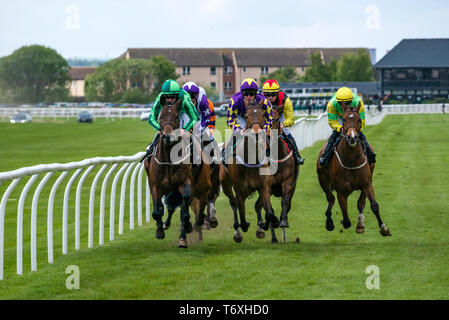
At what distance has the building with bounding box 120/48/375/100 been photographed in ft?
423

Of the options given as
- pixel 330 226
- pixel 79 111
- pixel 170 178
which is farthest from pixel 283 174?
pixel 79 111

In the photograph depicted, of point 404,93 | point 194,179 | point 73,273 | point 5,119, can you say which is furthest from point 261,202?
point 404,93

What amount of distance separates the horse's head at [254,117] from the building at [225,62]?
116229 mm

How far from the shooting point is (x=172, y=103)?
30.4 ft

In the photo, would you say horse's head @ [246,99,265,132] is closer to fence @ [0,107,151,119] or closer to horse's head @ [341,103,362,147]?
horse's head @ [341,103,362,147]

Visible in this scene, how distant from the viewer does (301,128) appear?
25.5m

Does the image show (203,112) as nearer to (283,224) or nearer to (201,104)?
(201,104)

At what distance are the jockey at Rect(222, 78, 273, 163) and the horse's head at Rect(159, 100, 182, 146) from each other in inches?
34.5

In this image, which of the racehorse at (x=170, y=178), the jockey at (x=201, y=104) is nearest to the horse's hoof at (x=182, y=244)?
the racehorse at (x=170, y=178)

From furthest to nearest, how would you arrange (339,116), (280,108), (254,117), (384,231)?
(339,116)
(280,108)
(384,231)
(254,117)

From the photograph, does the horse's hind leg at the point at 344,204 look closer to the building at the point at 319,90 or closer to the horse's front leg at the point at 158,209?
the horse's front leg at the point at 158,209

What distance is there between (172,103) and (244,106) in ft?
3.21

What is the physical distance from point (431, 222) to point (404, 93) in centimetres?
8463
